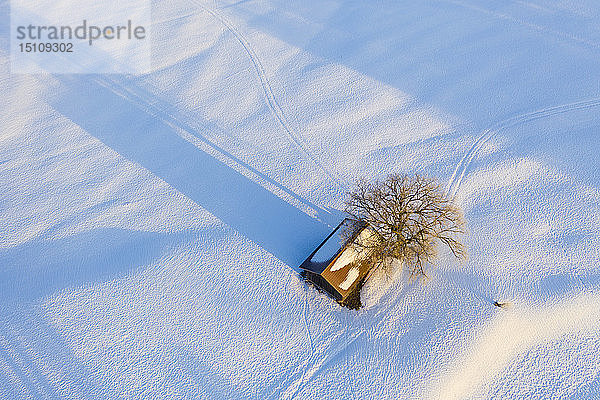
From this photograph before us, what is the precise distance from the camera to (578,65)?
19.5 m

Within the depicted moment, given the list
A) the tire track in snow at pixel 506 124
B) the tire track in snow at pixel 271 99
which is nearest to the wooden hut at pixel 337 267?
the tire track in snow at pixel 271 99

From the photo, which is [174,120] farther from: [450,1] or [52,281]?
[450,1]

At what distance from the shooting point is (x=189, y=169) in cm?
1666

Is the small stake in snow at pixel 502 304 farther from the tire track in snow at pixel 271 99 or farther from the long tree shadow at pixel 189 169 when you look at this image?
the tire track in snow at pixel 271 99

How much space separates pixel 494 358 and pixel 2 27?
85.4 feet

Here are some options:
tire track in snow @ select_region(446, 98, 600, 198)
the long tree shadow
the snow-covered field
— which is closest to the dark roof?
the snow-covered field

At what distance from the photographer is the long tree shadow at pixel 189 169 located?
14.7 meters

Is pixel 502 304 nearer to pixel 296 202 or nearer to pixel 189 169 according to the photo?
pixel 296 202

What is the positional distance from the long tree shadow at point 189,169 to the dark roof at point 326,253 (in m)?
1.07

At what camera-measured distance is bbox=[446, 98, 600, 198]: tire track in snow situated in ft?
52.6

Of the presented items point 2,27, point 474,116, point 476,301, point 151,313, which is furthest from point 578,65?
point 2,27

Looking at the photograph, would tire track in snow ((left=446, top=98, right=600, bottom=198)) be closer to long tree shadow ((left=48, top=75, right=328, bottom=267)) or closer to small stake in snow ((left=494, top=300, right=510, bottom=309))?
small stake in snow ((left=494, top=300, right=510, bottom=309))

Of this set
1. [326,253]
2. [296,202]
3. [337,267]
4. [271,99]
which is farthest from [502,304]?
[271,99]

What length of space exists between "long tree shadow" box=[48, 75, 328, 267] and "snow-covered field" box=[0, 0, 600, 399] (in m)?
0.08
